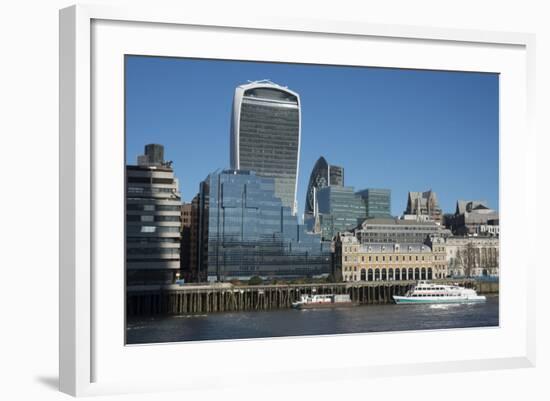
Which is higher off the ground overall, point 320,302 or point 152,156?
point 152,156

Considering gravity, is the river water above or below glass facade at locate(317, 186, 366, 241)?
below

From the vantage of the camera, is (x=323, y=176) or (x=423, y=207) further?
(x=423, y=207)

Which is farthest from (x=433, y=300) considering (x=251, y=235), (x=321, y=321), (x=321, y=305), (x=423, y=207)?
(x=251, y=235)

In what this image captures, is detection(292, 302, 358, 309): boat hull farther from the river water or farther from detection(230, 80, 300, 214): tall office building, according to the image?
detection(230, 80, 300, 214): tall office building

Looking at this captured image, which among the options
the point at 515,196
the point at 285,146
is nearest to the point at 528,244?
the point at 515,196

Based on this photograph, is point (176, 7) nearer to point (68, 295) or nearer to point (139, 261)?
point (68, 295)

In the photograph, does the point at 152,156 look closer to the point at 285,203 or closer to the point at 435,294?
the point at 285,203

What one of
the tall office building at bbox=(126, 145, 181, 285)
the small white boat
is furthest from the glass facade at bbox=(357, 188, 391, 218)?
the tall office building at bbox=(126, 145, 181, 285)
